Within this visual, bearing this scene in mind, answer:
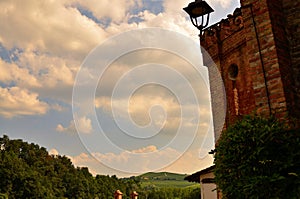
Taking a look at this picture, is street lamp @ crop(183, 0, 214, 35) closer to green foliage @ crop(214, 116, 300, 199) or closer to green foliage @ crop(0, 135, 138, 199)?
green foliage @ crop(214, 116, 300, 199)

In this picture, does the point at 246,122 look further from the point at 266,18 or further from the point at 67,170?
the point at 67,170

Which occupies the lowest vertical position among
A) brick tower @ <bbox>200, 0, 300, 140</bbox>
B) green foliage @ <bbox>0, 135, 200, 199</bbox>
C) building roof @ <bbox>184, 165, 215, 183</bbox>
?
building roof @ <bbox>184, 165, 215, 183</bbox>

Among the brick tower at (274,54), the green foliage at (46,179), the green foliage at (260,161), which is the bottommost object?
the green foliage at (260,161)

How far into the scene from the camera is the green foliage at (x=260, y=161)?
4566mm

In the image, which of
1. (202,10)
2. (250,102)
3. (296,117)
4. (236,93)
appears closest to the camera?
(296,117)

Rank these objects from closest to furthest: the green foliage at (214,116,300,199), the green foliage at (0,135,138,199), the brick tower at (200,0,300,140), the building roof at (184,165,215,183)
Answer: the green foliage at (214,116,300,199) < the brick tower at (200,0,300,140) < the building roof at (184,165,215,183) < the green foliage at (0,135,138,199)

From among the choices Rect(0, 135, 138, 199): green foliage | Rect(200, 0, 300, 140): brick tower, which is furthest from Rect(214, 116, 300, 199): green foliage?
Rect(0, 135, 138, 199): green foliage

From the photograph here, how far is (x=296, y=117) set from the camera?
5.66 m

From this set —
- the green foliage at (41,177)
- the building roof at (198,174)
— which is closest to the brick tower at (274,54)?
the building roof at (198,174)

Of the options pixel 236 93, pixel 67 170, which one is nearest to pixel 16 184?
pixel 67 170

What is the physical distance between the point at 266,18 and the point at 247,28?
0.42 meters

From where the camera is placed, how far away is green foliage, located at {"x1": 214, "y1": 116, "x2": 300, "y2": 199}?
4.57 m

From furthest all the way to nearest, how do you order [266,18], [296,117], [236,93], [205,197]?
[205,197]
[236,93]
[266,18]
[296,117]

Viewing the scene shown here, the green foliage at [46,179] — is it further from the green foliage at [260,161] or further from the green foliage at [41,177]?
the green foliage at [260,161]
